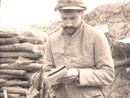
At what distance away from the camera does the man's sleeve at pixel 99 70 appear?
2797 mm

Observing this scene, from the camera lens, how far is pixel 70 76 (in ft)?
8.94

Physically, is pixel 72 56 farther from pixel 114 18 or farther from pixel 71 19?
pixel 114 18

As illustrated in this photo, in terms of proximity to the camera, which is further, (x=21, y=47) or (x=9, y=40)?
(x=9, y=40)

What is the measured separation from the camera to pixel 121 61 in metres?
7.71

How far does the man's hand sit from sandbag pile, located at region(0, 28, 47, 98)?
13.1 ft

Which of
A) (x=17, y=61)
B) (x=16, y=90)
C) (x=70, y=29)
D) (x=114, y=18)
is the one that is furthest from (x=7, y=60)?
(x=70, y=29)

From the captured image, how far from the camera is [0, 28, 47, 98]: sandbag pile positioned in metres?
6.84

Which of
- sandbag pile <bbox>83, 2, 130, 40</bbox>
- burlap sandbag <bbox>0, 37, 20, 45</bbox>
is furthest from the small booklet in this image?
sandbag pile <bbox>83, 2, 130, 40</bbox>

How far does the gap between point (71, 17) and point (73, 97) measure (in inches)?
29.1

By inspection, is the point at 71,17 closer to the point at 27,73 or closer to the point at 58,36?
the point at 58,36

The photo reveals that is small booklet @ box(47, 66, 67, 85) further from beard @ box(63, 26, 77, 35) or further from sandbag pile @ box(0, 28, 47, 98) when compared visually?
sandbag pile @ box(0, 28, 47, 98)

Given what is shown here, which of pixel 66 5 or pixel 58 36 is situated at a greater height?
pixel 66 5

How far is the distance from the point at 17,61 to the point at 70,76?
4.23 meters

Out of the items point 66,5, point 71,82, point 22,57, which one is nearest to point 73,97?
point 71,82
